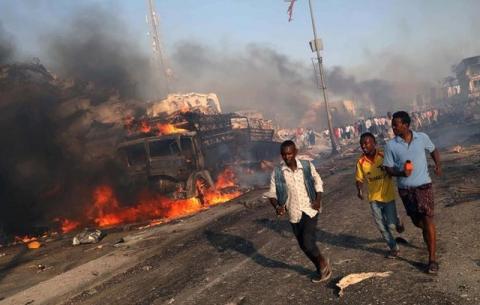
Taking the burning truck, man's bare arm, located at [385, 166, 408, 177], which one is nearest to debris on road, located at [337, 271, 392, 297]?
man's bare arm, located at [385, 166, 408, 177]

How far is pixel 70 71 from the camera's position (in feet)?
72.5

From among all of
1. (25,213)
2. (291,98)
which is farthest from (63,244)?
(291,98)

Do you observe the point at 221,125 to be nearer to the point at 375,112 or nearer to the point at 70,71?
the point at 70,71

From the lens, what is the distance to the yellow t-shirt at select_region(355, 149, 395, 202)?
17.4 feet

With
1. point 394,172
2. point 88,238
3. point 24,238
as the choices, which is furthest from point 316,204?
point 24,238

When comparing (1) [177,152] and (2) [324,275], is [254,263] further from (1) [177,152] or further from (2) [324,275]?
(1) [177,152]

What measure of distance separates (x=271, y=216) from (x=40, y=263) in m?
5.01

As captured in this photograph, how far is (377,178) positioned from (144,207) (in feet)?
31.4

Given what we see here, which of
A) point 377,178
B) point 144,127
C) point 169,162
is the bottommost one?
point 377,178

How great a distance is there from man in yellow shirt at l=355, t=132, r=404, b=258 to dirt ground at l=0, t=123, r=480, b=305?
1.26 feet

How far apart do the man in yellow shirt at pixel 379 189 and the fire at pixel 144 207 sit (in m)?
7.90

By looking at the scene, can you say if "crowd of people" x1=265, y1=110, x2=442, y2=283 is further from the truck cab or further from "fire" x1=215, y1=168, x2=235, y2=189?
"fire" x1=215, y1=168, x2=235, y2=189

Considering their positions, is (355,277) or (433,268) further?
(355,277)

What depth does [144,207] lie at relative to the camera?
1357cm
